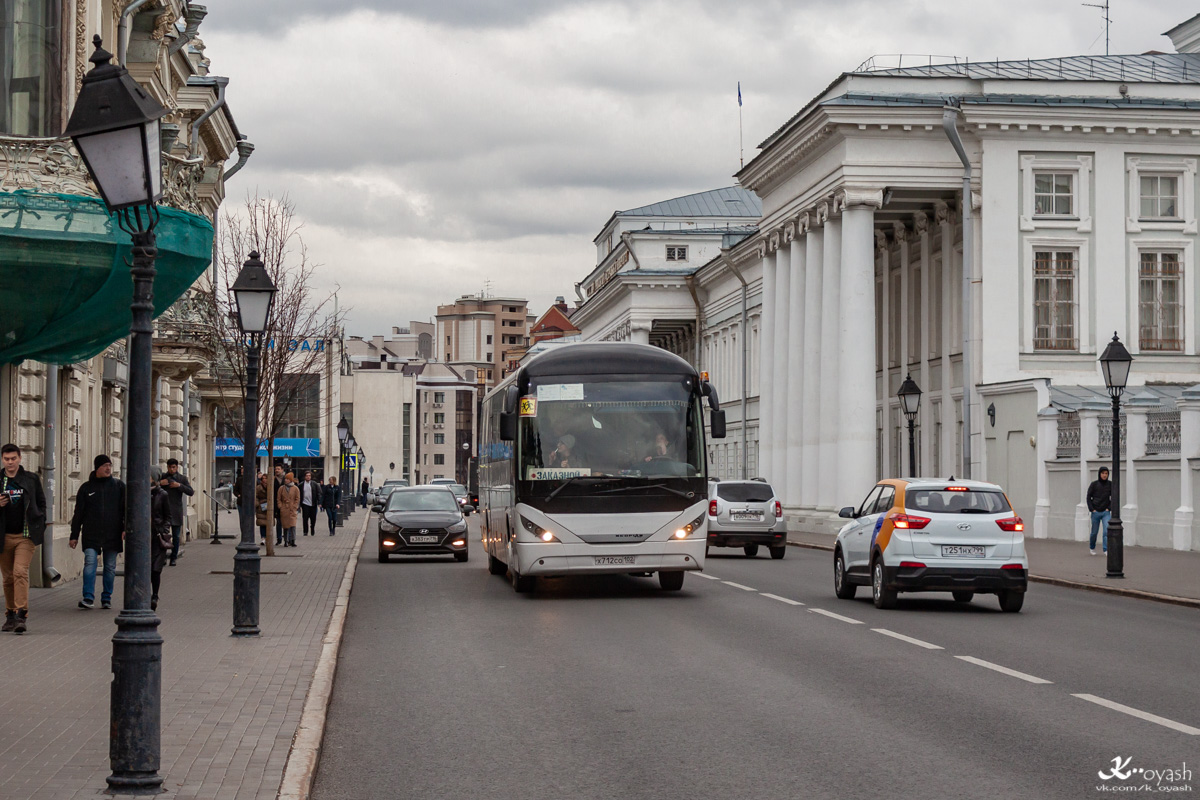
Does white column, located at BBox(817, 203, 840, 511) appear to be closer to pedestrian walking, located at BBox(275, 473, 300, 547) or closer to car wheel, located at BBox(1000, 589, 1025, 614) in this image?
pedestrian walking, located at BBox(275, 473, 300, 547)

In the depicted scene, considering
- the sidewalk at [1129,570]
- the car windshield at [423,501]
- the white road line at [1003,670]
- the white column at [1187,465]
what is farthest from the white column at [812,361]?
the white road line at [1003,670]

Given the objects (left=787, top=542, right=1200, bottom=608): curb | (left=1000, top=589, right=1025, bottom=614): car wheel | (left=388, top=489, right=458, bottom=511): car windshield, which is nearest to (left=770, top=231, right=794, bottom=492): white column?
(left=388, top=489, right=458, bottom=511): car windshield

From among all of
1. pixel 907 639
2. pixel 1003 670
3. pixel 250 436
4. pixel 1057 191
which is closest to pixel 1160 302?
pixel 1057 191

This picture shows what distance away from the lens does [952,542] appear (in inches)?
762

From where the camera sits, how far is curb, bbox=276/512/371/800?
26.5ft

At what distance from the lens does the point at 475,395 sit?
174750 millimetres

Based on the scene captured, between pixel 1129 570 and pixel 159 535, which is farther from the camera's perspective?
pixel 1129 570

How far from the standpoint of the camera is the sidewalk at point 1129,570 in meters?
23.3

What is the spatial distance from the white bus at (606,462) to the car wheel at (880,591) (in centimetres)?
267

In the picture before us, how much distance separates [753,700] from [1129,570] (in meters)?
18.0

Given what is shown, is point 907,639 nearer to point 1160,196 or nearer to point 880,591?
point 880,591

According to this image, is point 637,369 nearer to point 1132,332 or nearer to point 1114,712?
point 1114,712

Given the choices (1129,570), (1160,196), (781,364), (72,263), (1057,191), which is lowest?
(1129,570)

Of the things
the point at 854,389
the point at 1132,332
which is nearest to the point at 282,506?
the point at 854,389
